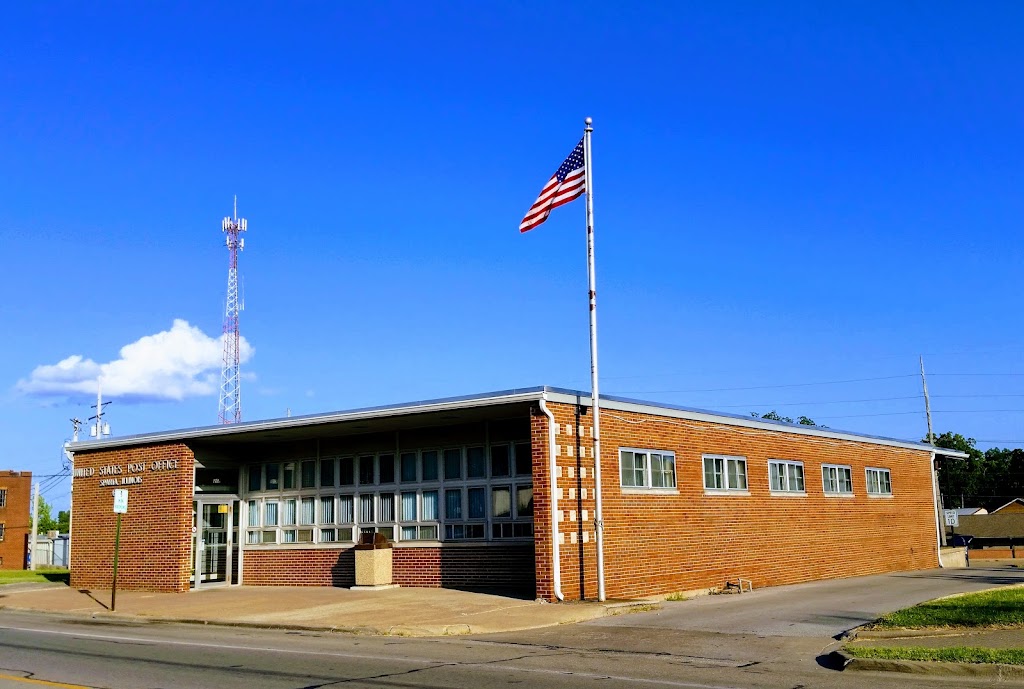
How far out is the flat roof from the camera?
2066cm

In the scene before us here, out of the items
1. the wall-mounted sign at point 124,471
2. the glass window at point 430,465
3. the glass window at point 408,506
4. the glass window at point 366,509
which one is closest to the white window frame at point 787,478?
the glass window at point 430,465

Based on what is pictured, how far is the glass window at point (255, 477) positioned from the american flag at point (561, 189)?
37.7 ft

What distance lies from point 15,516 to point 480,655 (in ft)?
→ 235

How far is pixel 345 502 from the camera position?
84.4 ft

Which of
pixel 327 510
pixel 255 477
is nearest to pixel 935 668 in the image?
pixel 327 510

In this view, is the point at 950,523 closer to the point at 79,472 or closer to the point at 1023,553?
the point at 1023,553

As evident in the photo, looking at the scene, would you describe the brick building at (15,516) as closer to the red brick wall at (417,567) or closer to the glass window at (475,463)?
the red brick wall at (417,567)

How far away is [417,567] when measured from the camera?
24000 millimetres

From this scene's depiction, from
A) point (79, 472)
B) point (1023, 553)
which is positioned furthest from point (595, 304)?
point (1023, 553)

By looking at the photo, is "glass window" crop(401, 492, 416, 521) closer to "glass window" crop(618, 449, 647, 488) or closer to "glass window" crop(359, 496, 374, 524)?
"glass window" crop(359, 496, 374, 524)

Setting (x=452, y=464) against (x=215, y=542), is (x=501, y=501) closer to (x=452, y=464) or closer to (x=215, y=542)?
(x=452, y=464)

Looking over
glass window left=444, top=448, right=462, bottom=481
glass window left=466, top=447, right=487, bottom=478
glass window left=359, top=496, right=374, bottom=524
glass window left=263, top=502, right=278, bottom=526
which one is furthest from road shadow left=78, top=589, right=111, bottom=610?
glass window left=466, top=447, right=487, bottom=478

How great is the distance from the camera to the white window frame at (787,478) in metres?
27.0

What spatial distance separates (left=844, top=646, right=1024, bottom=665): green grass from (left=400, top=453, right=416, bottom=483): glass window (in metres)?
13.8
